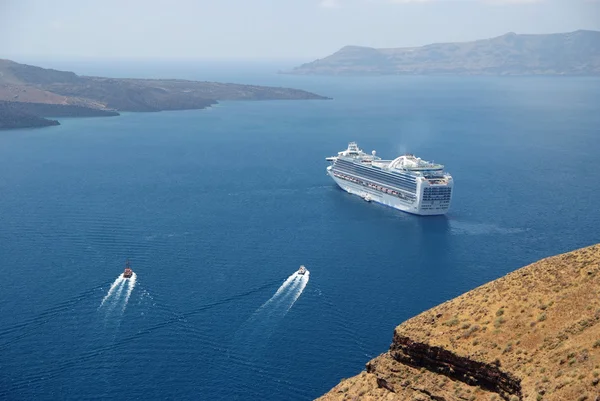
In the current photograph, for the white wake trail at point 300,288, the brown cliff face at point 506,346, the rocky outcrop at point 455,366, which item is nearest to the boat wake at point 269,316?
the white wake trail at point 300,288

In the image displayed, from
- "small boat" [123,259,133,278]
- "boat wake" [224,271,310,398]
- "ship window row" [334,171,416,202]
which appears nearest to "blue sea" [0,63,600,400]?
"boat wake" [224,271,310,398]

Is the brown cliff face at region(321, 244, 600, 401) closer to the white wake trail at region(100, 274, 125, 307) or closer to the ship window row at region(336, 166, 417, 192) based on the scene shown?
Answer: the white wake trail at region(100, 274, 125, 307)

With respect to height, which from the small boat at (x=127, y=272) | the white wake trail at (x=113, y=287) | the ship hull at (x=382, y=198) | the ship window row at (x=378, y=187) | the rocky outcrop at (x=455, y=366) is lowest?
the white wake trail at (x=113, y=287)

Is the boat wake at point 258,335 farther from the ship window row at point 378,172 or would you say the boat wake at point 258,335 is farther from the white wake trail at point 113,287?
the ship window row at point 378,172

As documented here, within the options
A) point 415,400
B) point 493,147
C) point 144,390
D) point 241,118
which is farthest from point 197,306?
point 241,118

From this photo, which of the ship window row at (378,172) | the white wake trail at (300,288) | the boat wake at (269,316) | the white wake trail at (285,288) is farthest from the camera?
the ship window row at (378,172)

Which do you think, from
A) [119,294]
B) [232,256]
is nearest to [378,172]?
[232,256]
